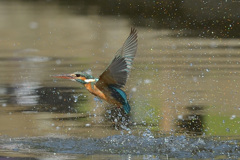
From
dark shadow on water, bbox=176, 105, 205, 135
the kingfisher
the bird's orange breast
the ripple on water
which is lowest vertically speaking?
the ripple on water

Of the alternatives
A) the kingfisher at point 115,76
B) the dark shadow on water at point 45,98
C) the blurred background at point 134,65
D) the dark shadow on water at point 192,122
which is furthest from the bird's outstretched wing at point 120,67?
the dark shadow on water at point 45,98

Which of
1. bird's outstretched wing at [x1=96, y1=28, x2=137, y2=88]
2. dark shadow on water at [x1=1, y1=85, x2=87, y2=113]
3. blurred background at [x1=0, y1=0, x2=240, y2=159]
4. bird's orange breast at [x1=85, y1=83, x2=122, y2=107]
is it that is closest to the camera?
bird's outstretched wing at [x1=96, y1=28, x2=137, y2=88]

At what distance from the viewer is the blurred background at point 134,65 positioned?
266 inches

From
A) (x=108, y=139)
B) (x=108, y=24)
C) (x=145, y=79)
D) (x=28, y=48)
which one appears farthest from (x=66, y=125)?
(x=108, y=24)

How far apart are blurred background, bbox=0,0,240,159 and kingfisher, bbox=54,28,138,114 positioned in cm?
68

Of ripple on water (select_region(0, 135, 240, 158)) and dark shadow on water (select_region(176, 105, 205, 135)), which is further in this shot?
dark shadow on water (select_region(176, 105, 205, 135))

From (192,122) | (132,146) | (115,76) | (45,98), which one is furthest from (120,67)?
(45,98)

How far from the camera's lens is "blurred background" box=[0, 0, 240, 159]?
6762 millimetres

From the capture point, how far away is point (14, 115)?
7.04 meters

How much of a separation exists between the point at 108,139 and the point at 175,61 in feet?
13.6

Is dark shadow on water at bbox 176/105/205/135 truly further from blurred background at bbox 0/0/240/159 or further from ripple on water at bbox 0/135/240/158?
ripple on water at bbox 0/135/240/158

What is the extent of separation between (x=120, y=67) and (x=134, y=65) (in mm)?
4501

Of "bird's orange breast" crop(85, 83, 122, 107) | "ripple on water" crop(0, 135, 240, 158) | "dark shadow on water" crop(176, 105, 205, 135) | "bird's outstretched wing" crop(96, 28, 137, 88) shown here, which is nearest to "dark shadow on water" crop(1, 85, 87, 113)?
"dark shadow on water" crop(176, 105, 205, 135)

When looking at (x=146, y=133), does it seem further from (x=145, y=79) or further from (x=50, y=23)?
(x=50, y=23)
